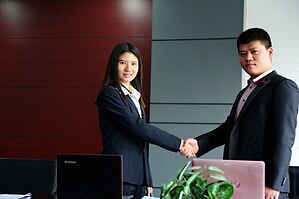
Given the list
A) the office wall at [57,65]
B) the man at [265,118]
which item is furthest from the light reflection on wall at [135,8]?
the man at [265,118]

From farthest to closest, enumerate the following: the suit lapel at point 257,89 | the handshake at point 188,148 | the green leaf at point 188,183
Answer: the handshake at point 188,148 < the suit lapel at point 257,89 < the green leaf at point 188,183

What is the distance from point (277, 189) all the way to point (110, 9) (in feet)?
10.4

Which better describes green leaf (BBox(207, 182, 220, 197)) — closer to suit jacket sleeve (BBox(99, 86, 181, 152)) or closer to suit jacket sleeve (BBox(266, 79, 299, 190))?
suit jacket sleeve (BBox(266, 79, 299, 190))

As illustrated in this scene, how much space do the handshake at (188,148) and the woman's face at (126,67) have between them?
2.22 ft

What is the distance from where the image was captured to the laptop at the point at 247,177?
165cm

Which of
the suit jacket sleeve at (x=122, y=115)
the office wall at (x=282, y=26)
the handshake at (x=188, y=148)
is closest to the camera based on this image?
the suit jacket sleeve at (x=122, y=115)

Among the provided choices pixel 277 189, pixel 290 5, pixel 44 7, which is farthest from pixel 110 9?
pixel 277 189

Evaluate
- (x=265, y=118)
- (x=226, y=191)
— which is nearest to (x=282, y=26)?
(x=265, y=118)

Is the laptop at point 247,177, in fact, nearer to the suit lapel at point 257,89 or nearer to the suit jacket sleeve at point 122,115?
the suit lapel at point 257,89

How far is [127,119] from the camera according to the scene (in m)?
2.65

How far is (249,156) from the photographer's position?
2350 mm

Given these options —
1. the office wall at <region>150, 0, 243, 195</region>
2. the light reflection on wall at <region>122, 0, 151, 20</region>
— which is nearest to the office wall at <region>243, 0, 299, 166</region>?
the office wall at <region>150, 0, 243, 195</region>

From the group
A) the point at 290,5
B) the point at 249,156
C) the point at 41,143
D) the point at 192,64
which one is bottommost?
the point at 41,143

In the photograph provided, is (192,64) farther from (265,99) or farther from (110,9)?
(265,99)
